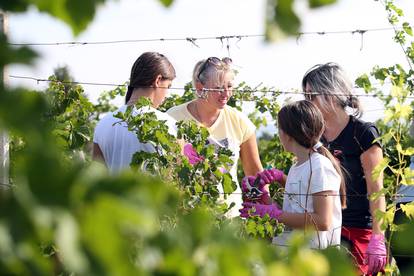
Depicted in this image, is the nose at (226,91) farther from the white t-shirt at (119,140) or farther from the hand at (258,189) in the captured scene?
the white t-shirt at (119,140)

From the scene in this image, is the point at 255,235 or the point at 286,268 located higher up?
the point at 286,268

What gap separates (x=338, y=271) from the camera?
0.89 meters

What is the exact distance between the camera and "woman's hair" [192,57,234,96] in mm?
4371

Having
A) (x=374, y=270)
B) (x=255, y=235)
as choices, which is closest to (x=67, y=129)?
(x=255, y=235)

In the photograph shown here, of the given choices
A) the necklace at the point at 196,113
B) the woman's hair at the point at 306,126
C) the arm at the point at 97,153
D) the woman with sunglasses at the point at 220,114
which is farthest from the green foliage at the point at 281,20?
the necklace at the point at 196,113

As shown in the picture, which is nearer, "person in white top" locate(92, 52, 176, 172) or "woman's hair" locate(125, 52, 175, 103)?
"person in white top" locate(92, 52, 176, 172)

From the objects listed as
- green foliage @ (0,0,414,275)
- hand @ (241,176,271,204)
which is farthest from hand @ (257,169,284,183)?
green foliage @ (0,0,414,275)

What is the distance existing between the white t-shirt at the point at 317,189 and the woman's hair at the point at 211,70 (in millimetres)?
925

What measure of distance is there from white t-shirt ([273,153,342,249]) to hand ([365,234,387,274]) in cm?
20

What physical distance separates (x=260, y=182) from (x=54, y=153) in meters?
3.26

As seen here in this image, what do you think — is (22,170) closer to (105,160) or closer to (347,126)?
(105,160)

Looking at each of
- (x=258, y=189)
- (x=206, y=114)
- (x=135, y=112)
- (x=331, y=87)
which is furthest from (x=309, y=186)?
(x=206, y=114)

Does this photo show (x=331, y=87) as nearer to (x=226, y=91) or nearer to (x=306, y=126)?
(x=306, y=126)

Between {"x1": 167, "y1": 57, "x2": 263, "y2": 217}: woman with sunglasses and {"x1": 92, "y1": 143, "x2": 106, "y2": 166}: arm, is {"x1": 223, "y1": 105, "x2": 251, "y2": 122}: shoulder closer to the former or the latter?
{"x1": 167, "y1": 57, "x2": 263, "y2": 217}: woman with sunglasses
